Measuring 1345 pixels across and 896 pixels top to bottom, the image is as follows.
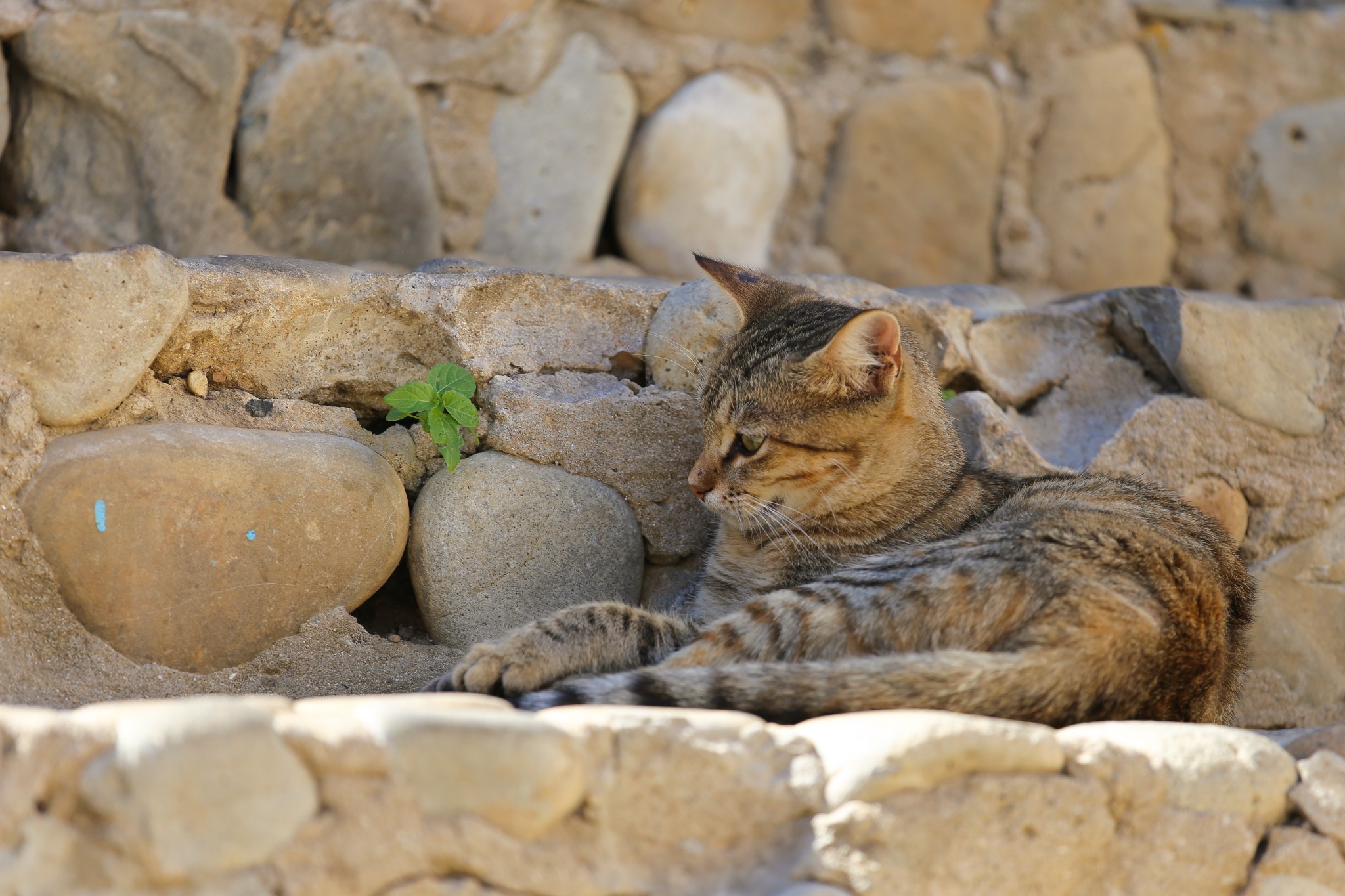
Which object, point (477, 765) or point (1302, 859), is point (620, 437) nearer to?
point (477, 765)

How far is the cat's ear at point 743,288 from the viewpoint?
10.8ft

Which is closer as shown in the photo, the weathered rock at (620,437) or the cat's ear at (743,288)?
the weathered rock at (620,437)

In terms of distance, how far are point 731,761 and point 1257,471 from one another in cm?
250

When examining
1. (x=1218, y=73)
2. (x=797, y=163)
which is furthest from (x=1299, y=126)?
(x=797, y=163)

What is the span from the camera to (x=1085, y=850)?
190 centimetres

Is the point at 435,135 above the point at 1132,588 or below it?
above

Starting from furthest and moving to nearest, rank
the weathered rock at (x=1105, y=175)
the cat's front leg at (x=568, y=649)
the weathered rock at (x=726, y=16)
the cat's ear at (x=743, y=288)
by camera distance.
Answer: the weathered rock at (x=1105, y=175) < the weathered rock at (x=726, y=16) < the cat's ear at (x=743, y=288) < the cat's front leg at (x=568, y=649)

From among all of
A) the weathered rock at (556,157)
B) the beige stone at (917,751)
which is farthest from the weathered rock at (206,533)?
the weathered rock at (556,157)

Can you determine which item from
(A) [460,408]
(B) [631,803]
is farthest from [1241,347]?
(B) [631,803]

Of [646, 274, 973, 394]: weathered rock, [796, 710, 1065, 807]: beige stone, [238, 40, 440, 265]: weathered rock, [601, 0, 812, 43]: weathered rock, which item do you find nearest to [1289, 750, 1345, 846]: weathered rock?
[796, 710, 1065, 807]: beige stone

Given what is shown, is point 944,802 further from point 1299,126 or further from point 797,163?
point 1299,126

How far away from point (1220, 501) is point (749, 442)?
160cm

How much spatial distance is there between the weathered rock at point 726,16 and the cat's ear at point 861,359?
7.01 feet

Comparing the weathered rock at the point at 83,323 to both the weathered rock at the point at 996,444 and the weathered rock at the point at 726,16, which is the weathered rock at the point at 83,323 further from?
the weathered rock at the point at 726,16
